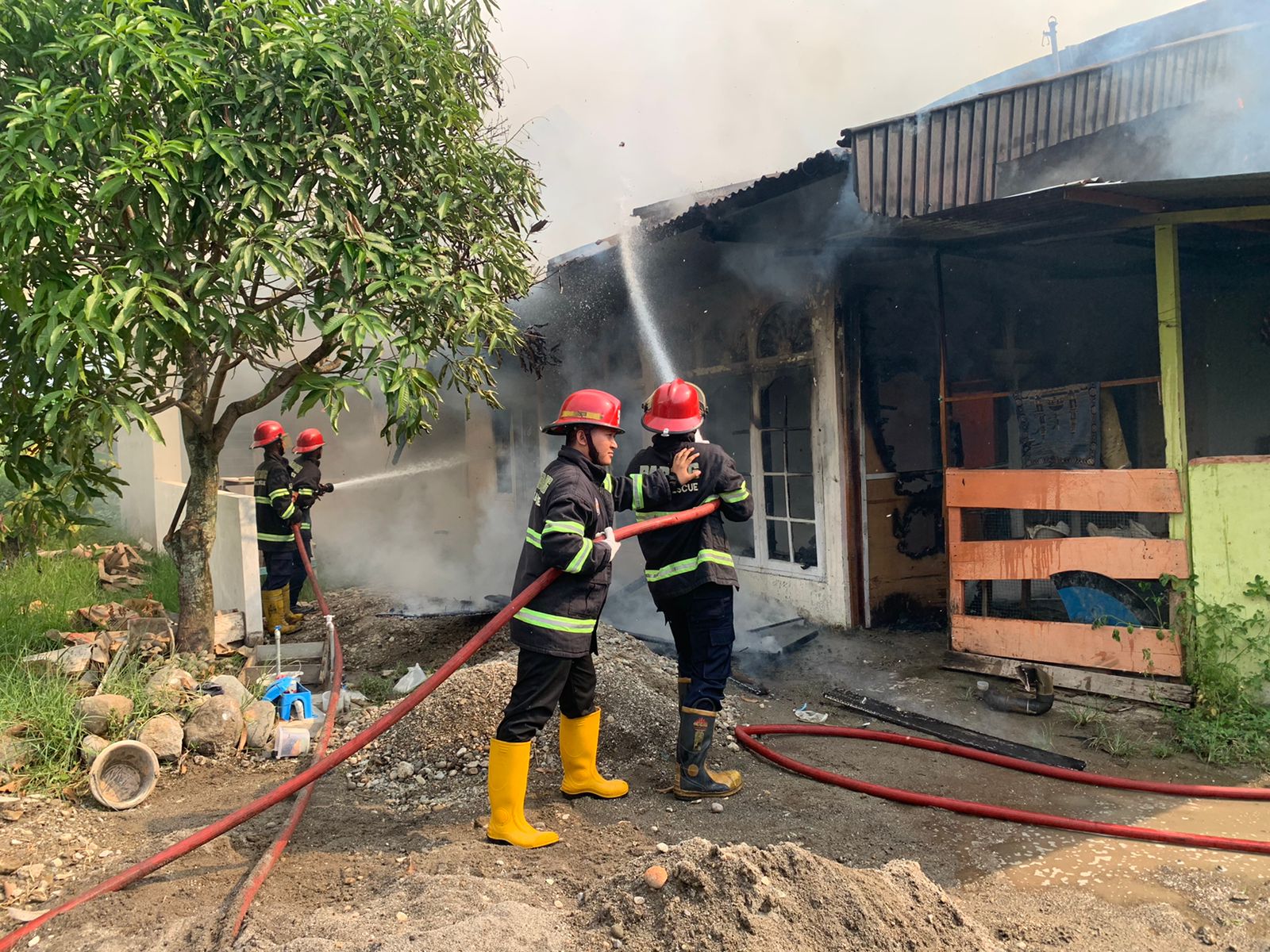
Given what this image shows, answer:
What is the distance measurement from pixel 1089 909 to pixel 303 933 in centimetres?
267

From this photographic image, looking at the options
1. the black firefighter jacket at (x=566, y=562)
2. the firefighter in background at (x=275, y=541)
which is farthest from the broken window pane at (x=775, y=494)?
the firefighter in background at (x=275, y=541)

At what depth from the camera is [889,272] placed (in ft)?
23.4

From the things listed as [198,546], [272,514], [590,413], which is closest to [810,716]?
[590,413]

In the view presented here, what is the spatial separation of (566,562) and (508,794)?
1034mm

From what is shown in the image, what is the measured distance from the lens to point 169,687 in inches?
195

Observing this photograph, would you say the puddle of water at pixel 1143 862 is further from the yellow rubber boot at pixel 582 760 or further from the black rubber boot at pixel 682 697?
the yellow rubber boot at pixel 582 760

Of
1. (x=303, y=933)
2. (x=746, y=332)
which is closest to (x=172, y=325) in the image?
(x=303, y=933)

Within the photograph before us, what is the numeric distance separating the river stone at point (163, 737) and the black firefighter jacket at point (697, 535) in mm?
2784

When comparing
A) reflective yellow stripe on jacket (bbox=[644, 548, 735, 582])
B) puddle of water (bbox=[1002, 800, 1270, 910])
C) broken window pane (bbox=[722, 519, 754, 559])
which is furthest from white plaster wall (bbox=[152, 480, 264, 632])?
puddle of water (bbox=[1002, 800, 1270, 910])

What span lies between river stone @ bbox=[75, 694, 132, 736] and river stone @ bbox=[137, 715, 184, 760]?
0.15 m

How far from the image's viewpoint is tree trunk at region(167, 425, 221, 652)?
594 centimetres

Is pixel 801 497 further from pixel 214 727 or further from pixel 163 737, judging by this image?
pixel 163 737

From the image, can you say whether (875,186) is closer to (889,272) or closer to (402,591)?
(889,272)

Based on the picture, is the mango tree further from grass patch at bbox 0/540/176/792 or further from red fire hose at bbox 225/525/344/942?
red fire hose at bbox 225/525/344/942
